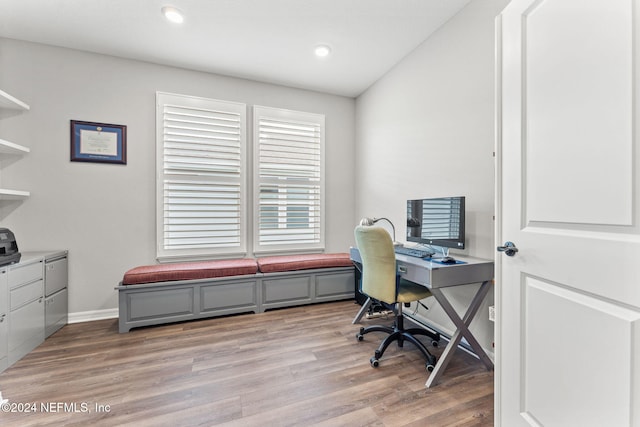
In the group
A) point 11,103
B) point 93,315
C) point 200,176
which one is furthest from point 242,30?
point 93,315

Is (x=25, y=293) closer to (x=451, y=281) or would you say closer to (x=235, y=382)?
(x=235, y=382)

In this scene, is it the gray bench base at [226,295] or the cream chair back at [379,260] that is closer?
the cream chair back at [379,260]

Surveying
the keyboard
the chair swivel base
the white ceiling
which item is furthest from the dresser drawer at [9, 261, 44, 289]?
the keyboard

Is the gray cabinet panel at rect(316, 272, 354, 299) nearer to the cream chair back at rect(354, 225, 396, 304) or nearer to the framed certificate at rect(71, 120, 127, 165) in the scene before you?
the cream chair back at rect(354, 225, 396, 304)

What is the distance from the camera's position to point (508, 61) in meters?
1.29

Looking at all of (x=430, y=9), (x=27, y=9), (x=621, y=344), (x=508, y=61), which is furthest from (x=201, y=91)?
(x=621, y=344)

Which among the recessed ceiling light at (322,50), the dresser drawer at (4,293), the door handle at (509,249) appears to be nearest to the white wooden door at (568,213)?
the door handle at (509,249)

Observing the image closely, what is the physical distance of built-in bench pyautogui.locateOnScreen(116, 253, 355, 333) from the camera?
2637mm

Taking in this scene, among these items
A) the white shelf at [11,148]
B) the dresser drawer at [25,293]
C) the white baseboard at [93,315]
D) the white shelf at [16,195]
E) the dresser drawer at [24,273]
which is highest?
the white shelf at [11,148]

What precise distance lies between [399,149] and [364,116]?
102cm

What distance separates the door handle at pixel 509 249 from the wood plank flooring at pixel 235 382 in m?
0.97

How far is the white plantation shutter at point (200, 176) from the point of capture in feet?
10.3

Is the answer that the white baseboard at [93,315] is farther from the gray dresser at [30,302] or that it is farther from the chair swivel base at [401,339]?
the chair swivel base at [401,339]

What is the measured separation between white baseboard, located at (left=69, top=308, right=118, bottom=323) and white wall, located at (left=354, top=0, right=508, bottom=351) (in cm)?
322
